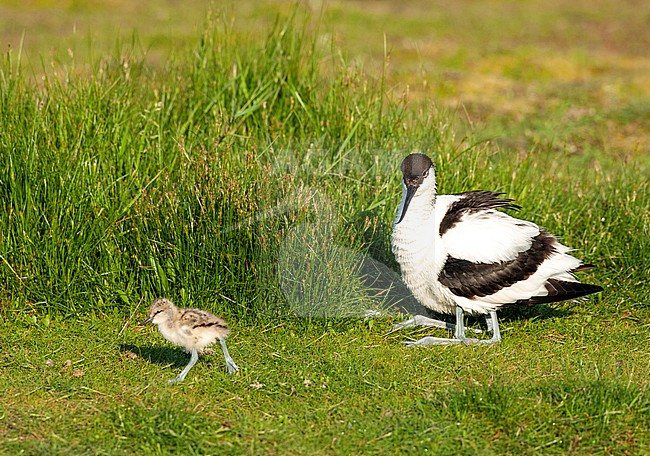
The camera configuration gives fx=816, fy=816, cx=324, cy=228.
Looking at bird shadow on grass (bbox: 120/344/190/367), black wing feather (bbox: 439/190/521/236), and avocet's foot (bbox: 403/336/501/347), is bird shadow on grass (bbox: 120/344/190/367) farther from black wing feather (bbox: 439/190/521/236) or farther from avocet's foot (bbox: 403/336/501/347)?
black wing feather (bbox: 439/190/521/236)

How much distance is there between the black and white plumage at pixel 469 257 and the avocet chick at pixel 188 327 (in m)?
1.59

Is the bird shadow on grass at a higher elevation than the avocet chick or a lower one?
lower

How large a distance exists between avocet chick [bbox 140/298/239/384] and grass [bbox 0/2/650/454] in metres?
0.24

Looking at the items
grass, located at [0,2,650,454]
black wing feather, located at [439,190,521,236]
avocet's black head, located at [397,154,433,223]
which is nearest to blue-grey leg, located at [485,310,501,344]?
grass, located at [0,2,650,454]

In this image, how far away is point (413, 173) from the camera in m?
6.04

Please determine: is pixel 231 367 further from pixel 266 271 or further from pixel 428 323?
pixel 428 323

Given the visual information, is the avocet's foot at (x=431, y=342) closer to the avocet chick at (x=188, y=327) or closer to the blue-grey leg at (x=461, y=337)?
the blue-grey leg at (x=461, y=337)

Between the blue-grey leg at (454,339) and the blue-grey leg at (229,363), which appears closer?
the blue-grey leg at (229,363)

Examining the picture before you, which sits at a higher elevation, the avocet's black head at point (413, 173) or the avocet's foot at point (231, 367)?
the avocet's black head at point (413, 173)

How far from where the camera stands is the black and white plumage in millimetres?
6133

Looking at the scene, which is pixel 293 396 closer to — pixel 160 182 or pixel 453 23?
pixel 160 182

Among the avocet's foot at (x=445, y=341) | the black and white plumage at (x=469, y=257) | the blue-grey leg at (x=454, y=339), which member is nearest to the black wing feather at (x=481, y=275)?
the black and white plumage at (x=469, y=257)

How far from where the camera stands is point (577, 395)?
16.7 feet

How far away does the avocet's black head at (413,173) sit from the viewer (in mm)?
6043
